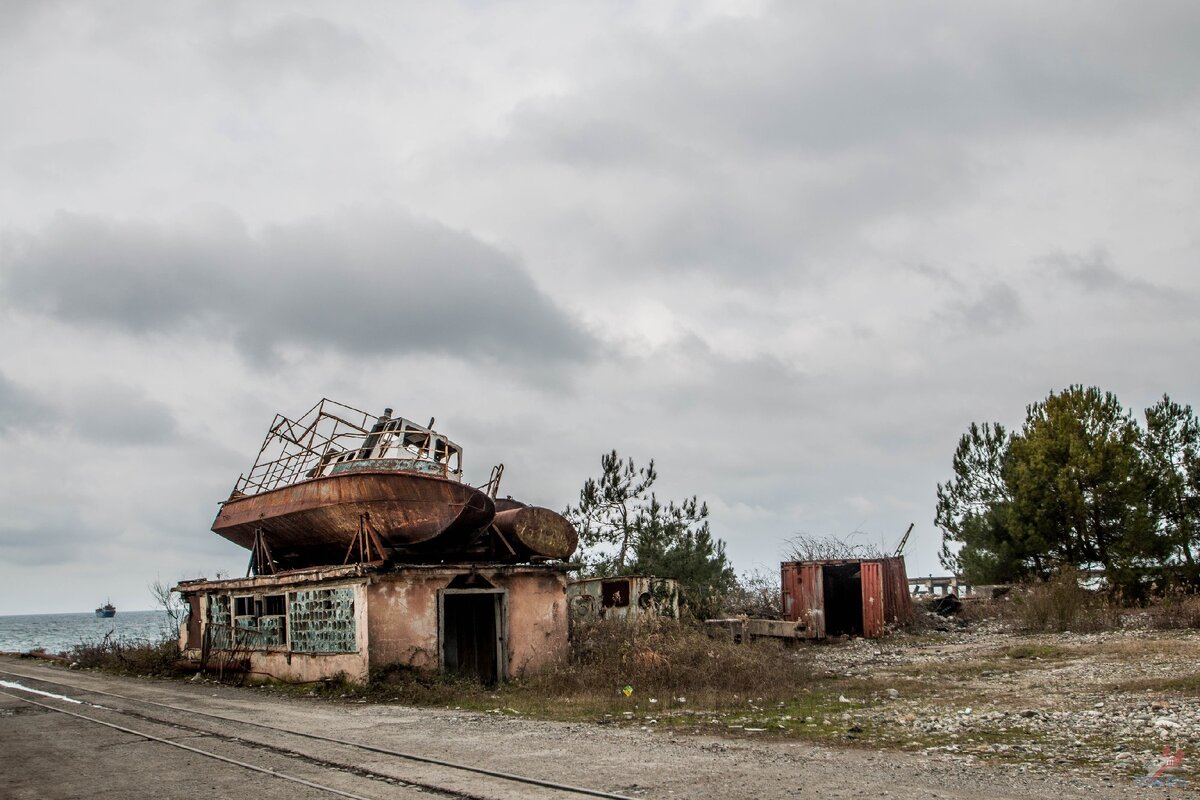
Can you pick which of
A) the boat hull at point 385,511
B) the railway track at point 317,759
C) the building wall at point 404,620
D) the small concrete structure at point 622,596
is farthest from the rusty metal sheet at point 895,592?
the railway track at point 317,759

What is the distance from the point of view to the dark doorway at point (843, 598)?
2717cm

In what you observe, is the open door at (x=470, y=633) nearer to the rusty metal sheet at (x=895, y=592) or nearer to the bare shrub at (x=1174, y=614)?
the rusty metal sheet at (x=895, y=592)

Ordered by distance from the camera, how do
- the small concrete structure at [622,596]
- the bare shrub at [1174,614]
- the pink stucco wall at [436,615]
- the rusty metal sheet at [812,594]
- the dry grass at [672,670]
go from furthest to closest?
the rusty metal sheet at [812,594] < the bare shrub at [1174,614] < the small concrete structure at [622,596] < the pink stucco wall at [436,615] < the dry grass at [672,670]

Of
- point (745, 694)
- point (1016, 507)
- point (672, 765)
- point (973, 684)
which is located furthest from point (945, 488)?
point (672, 765)

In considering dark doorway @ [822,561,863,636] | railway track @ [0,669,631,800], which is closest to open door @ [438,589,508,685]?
railway track @ [0,669,631,800]

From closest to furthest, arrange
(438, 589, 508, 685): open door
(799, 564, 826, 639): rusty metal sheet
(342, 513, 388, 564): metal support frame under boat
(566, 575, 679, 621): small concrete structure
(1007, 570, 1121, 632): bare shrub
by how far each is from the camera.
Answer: (342, 513, 388, 564): metal support frame under boat → (438, 589, 508, 685): open door → (566, 575, 679, 621): small concrete structure → (1007, 570, 1121, 632): bare shrub → (799, 564, 826, 639): rusty metal sheet

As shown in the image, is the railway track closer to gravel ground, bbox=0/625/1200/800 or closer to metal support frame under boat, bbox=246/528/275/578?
gravel ground, bbox=0/625/1200/800

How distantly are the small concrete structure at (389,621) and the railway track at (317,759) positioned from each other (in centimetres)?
310

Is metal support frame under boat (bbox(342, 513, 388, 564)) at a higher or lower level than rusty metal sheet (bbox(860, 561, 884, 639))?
higher

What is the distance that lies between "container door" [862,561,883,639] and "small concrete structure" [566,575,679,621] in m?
5.67

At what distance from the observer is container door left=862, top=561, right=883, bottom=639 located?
88.3 feet

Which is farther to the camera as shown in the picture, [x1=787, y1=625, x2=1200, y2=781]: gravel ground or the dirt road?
[x1=787, y1=625, x2=1200, y2=781]: gravel ground

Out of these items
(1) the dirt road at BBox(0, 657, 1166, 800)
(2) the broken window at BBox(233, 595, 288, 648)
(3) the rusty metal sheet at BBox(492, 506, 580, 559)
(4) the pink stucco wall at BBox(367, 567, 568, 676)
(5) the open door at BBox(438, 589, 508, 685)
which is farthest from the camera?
(5) the open door at BBox(438, 589, 508, 685)

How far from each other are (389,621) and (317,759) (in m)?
7.24
